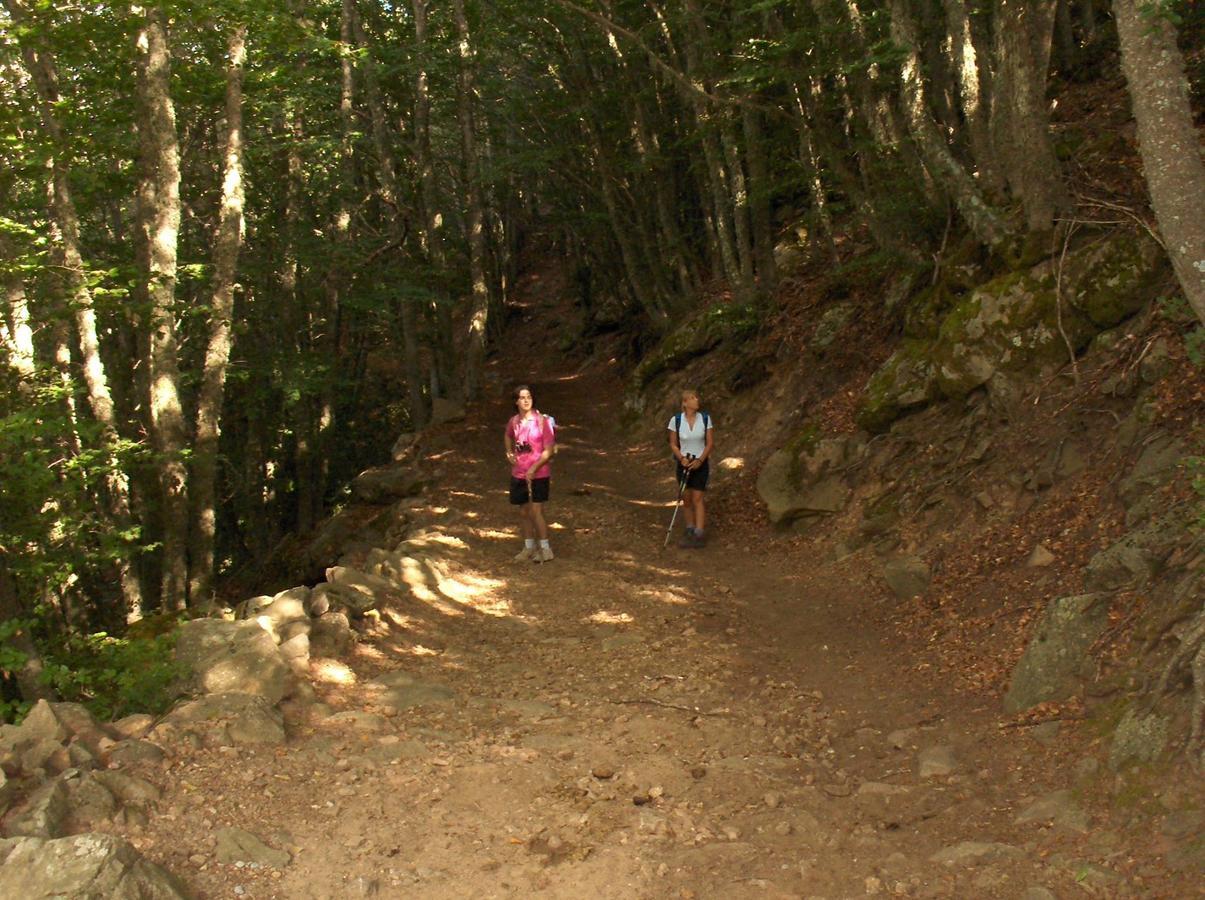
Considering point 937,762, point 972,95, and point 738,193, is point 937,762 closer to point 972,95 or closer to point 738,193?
point 972,95

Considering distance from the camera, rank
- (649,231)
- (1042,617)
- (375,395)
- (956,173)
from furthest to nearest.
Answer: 1. (375,395)
2. (649,231)
3. (956,173)
4. (1042,617)

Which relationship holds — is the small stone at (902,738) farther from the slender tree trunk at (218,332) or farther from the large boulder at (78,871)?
the slender tree trunk at (218,332)

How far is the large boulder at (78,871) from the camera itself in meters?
3.82

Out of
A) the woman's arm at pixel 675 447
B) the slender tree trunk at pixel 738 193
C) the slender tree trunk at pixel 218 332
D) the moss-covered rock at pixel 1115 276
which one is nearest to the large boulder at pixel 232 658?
the woman's arm at pixel 675 447

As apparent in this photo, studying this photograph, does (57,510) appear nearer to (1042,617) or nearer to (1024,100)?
(1042,617)

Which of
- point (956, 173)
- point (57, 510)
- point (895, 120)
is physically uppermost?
point (895, 120)

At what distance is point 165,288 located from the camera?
35.3 ft

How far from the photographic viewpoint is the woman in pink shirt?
1009 centimetres

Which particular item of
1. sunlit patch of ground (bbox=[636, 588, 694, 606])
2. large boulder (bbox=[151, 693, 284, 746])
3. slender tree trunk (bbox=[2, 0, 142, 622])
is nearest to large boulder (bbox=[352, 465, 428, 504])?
slender tree trunk (bbox=[2, 0, 142, 622])

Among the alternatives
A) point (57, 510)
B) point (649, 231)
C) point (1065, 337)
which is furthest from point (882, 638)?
point (649, 231)

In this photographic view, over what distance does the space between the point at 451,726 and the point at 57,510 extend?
431cm

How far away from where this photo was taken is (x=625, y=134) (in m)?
20.3

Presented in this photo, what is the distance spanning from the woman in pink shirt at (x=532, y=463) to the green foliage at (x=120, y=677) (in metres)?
3.90

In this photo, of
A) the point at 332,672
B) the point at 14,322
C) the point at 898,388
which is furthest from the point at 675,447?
the point at 14,322
